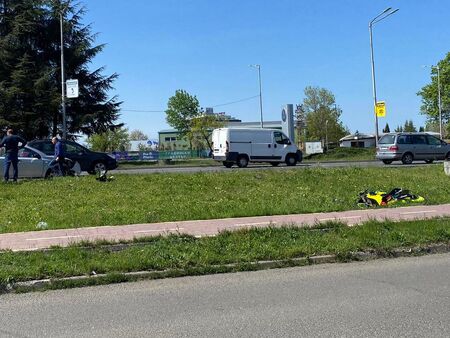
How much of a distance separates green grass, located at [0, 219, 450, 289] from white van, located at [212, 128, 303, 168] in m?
20.5

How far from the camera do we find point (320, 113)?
88062 mm

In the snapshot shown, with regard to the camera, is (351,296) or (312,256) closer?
(351,296)

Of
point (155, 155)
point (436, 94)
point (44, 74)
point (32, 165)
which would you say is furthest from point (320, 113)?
point (32, 165)

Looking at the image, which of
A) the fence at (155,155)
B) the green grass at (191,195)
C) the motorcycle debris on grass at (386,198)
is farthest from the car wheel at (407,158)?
the fence at (155,155)

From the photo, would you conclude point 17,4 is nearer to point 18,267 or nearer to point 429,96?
point 18,267

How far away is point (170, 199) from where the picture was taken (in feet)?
42.9

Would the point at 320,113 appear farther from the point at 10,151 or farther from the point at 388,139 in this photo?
the point at 10,151

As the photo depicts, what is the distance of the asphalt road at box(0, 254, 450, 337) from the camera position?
481cm

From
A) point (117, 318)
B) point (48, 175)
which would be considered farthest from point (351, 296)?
point (48, 175)

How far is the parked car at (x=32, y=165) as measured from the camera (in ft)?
59.4

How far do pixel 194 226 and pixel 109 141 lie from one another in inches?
3316

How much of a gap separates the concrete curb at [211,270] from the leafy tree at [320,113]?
264 ft

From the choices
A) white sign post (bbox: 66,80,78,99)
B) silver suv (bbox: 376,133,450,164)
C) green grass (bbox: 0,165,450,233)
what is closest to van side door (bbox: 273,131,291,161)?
silver suv (bbox: 376,133,450,164)

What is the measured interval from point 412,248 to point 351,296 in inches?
112
